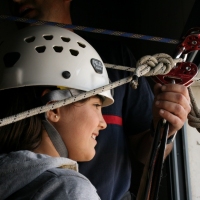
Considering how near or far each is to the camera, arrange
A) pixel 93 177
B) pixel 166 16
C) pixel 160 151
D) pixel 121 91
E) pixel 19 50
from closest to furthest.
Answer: pixel 160 151
pixel 19 50
pixel 93 177
pixel 121 91
pixel 166 16

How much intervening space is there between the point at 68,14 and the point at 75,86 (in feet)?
2.24

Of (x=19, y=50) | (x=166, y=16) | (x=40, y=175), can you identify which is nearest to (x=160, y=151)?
(x=40, y=175)

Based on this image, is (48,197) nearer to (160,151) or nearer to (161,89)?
(160,151)

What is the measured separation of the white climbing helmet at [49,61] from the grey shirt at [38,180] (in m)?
0.27

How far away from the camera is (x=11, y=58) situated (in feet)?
3.70

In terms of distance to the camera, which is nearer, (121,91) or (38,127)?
(38,127)

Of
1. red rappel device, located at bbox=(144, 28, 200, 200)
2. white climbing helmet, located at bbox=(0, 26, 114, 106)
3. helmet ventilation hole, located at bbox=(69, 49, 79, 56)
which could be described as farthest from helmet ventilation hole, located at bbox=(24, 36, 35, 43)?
red rappel device, located at bbox=(144, 28, 200, 200)

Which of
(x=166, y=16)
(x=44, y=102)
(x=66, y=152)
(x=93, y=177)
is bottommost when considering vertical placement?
(x=93, y=177)

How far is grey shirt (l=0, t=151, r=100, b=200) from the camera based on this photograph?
80 cm

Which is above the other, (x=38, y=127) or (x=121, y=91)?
(x=38, y=127)

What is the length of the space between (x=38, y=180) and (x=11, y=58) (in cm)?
41

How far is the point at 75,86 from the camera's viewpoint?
3.62 feet

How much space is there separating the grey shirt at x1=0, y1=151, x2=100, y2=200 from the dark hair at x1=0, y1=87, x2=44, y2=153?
137 millimetres

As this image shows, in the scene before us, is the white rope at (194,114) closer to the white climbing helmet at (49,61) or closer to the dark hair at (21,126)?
the white climbing helmet at (49,61)
